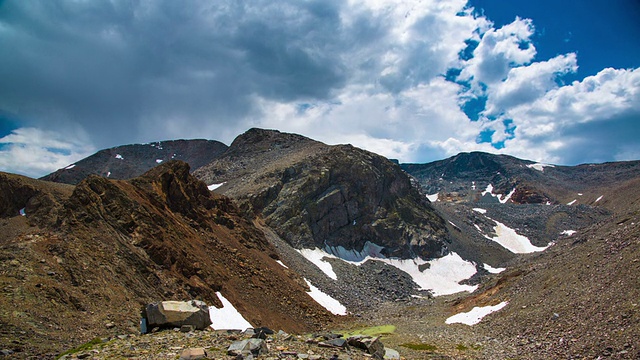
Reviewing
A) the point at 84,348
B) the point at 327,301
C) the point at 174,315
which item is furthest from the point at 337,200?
the point at 84,348

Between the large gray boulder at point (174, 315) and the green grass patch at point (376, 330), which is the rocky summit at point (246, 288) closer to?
the large gray boulder at point (174, 315)

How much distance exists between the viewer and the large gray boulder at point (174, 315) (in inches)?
761

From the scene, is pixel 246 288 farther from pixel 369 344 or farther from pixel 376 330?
pixel 369 344

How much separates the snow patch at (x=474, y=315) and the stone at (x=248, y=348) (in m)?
35.7

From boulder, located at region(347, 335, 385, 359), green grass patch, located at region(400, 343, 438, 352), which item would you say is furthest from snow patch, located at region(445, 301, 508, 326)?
boulder, located at region(347, 335, 385, 359)

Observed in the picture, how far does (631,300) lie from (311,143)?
124666 millimetres

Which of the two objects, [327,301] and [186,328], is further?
[327,301]

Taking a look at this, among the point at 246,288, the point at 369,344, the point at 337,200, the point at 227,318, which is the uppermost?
the point at 337,200

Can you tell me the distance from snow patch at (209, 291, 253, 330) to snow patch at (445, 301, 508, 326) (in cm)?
2593

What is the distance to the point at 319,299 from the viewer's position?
180 ft

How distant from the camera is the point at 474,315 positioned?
1802 inches

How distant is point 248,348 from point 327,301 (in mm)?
44089

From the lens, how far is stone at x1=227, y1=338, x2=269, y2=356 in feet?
44.4

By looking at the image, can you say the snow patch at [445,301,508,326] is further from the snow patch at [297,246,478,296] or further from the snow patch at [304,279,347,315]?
the snow patch at [297,246,478,296]
